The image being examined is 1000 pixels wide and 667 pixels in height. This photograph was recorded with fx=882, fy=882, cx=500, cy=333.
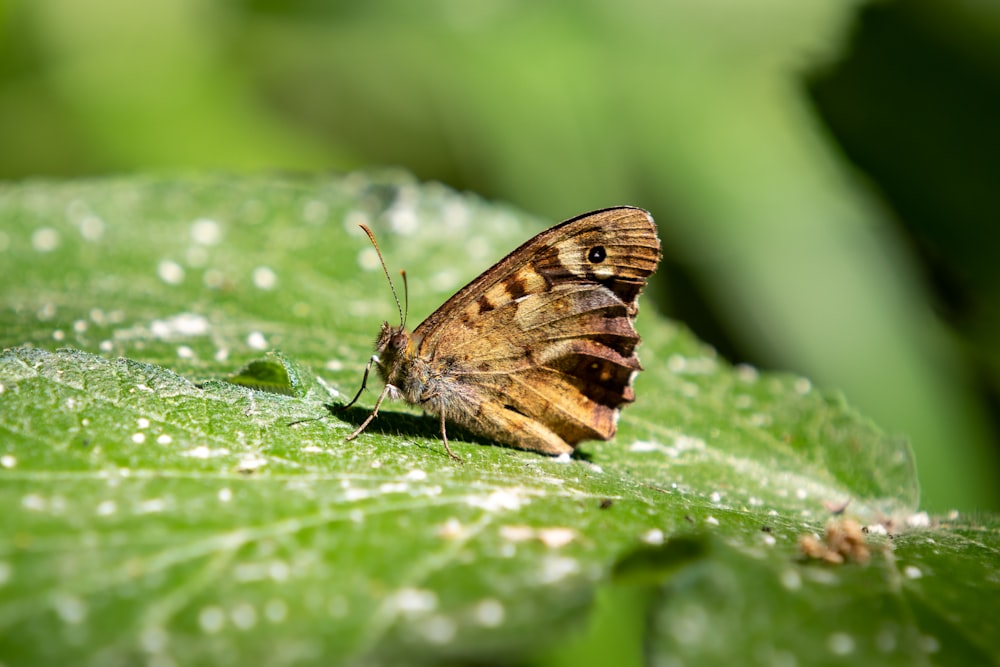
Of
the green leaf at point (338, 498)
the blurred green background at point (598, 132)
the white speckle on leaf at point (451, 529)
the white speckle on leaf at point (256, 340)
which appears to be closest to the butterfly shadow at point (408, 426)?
the green leaf at point (338, 498)

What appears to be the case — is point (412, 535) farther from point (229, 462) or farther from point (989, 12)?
point (989, 12)

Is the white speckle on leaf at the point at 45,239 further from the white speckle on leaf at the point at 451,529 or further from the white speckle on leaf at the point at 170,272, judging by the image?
the white speckle on leaf at the point at 451,529

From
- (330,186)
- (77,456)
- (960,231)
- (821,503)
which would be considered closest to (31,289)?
(330,186)

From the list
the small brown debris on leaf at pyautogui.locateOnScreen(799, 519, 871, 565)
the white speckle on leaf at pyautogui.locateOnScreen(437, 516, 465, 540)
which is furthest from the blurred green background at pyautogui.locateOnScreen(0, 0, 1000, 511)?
the white speckle on leaf at pyautogui.locateOnScreen(437, 516, 465, 540)

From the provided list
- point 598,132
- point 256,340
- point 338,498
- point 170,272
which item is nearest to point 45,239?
point 170,272

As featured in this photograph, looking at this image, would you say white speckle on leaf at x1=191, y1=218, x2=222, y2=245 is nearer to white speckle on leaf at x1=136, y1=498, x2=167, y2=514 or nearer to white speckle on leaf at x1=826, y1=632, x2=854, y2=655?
white speckle on leaf at x1=136, y1=498, x2=167, y2=514
